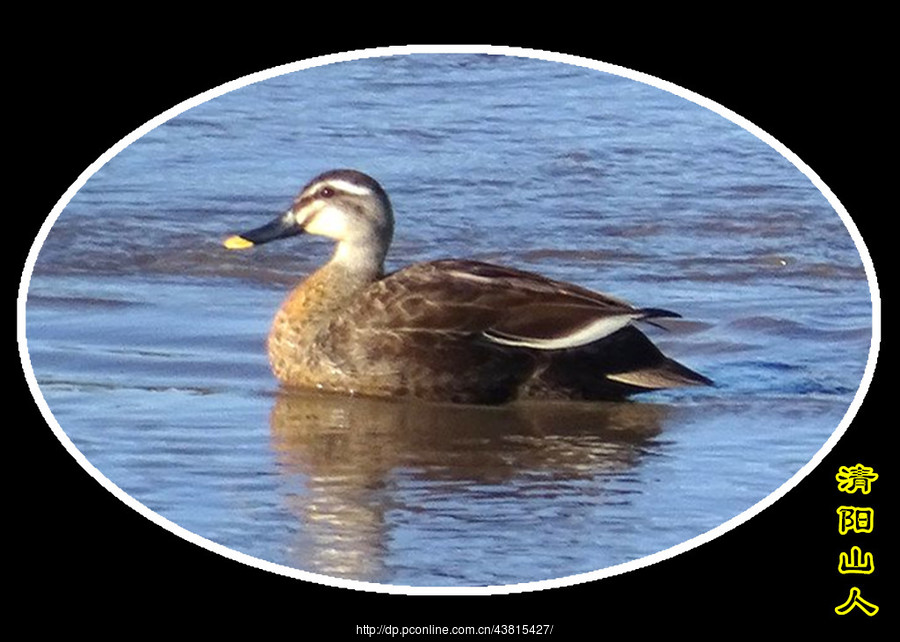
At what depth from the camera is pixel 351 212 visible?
306 inches

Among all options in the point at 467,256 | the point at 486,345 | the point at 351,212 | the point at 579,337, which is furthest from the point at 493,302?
the point at 351,212

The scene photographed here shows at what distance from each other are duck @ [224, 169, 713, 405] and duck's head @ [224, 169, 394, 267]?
5cm

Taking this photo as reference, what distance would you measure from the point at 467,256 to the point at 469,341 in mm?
522

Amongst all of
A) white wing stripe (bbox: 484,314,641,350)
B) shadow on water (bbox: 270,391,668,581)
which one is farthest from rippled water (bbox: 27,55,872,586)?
white wing stripe (bbox: 484,314,641,350)

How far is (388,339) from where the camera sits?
7.58 metres

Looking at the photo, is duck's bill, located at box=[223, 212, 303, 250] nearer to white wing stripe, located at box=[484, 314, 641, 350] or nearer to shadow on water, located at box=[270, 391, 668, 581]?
shadow on water, located at box=[270, 391, 668, 581]

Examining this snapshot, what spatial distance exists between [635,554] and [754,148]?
181 cm

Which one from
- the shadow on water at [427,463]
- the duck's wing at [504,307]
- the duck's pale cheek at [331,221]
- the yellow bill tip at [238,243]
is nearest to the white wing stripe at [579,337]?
the duck's wing at [504,307]

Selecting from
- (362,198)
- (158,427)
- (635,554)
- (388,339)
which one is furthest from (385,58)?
(635,554)

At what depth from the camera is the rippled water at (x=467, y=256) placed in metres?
7.04

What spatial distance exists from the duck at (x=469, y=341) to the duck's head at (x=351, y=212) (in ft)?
0.15

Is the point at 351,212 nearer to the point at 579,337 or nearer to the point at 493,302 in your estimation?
the point at 493,302

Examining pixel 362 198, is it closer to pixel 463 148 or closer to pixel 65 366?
pixel 463 148

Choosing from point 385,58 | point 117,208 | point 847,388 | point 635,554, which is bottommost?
point 635,554
